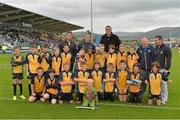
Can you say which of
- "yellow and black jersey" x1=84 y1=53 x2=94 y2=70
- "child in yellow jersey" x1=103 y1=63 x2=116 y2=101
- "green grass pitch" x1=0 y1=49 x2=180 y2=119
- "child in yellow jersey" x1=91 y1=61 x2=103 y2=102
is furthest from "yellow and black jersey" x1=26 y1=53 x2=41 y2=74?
→ "child in yellow jersey" x1=103 y1=63 x2=116 y2=101

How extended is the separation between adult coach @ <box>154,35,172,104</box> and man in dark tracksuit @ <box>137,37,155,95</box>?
26 cm

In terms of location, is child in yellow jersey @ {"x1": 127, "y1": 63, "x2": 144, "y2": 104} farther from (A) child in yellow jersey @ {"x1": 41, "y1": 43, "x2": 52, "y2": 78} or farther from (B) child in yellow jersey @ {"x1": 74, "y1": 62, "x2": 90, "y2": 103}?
(A) child in yellow jersey @ {"x1": 41, "y1": 43, "x2": 52, "y2": 78}

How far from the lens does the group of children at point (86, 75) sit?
9.88 m

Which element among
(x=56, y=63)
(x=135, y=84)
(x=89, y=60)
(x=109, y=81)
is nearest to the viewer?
(x=135, y=84)

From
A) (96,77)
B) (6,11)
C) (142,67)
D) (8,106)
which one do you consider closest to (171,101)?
(142,67)

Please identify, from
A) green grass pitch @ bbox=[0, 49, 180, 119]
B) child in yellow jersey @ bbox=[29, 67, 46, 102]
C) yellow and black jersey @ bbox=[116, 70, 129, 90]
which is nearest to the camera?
green grass pitch @ bbox=[0, 49, 180, 119]

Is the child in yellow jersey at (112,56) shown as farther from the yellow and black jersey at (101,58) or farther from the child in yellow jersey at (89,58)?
the child in yellow jersey at (89,58)

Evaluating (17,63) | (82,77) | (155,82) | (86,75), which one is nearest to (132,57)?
(155,82)

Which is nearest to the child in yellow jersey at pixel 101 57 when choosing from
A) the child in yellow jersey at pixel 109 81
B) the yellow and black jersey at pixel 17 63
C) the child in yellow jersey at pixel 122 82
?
the child in yellow jersey at pixel 109 81

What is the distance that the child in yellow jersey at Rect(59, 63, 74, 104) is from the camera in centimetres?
993

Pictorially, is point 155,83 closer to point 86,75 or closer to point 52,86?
point 86,75

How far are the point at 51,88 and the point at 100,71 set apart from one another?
1.47 metres

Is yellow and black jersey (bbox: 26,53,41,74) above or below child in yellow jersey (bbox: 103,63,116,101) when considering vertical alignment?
above

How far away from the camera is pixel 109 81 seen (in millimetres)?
10141
